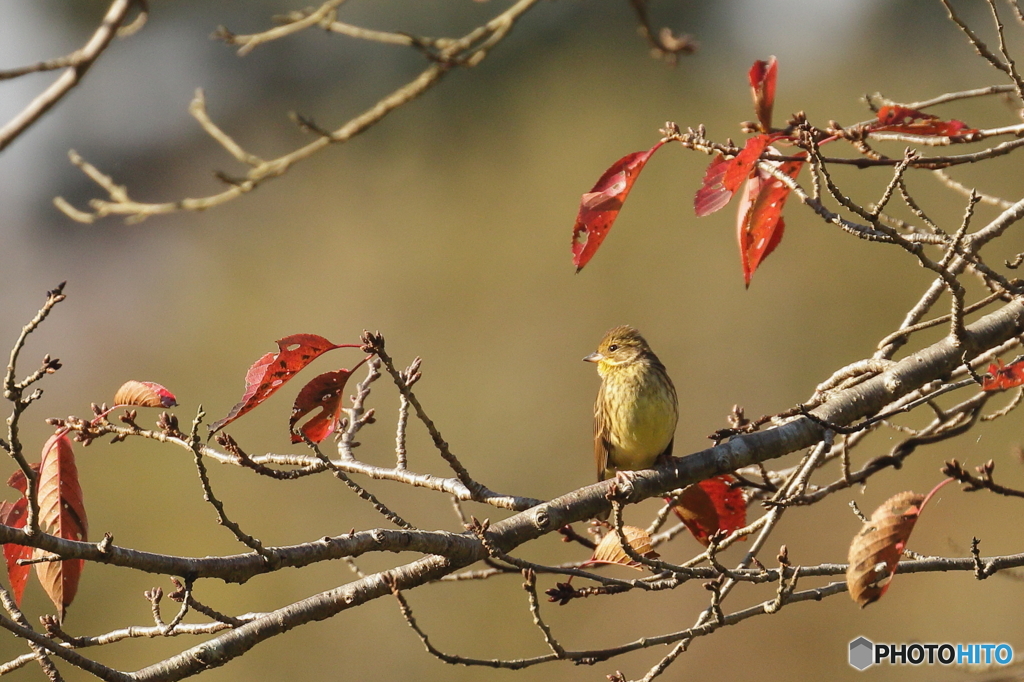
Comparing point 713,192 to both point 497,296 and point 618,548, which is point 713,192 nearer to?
point 618,548

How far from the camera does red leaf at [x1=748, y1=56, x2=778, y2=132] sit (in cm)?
214

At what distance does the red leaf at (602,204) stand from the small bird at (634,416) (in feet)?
5.39

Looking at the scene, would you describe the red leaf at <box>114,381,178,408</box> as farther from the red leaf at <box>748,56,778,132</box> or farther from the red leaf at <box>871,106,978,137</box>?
the red leaf at <box>871,106,978,137</box>

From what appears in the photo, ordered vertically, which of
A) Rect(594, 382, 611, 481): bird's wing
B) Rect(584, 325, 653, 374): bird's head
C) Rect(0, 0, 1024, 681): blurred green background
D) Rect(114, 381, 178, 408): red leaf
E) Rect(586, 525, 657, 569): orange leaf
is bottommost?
Rect(586, 525, 657, 569): orange leaf

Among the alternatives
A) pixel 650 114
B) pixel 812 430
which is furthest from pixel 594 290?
pixel 812 430

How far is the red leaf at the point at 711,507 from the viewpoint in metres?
2.85

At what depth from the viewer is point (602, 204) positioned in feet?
7.79

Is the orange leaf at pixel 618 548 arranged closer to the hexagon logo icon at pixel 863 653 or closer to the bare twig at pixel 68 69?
the bare twig at pixel 68 69

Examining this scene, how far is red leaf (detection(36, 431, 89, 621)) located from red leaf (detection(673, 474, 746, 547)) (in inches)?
65.9

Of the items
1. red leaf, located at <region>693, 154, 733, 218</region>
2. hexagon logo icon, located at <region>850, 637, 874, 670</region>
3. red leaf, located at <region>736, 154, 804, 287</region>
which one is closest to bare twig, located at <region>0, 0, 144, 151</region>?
red leaf, located at <region>693, 154, 733, 218</region>

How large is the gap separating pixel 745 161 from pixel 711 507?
1244mm

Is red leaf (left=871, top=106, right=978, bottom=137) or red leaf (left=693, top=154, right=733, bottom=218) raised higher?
red leaf (left=871, top=106, right=978, bottom=137)

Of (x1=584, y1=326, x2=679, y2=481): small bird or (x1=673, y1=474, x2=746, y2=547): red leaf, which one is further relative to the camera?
(x1=584, y1=326, x2=679, y2=481): small bird

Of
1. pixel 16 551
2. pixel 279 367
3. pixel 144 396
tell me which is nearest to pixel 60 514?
pixel 16 551
